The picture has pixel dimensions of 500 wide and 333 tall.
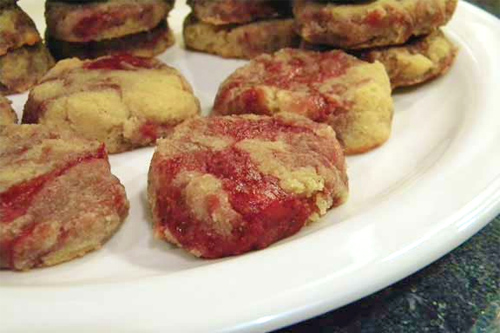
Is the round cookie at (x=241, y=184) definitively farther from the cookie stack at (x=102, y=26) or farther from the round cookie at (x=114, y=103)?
the cookie stack at (x=102, y=26)

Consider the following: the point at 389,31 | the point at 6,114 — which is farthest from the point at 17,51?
the point at 389,31

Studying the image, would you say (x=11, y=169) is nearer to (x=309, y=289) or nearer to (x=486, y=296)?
(x=309, y=289)

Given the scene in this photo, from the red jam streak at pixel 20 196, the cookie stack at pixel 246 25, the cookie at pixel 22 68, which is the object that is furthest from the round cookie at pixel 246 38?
the red jam streak at pixel 20 196

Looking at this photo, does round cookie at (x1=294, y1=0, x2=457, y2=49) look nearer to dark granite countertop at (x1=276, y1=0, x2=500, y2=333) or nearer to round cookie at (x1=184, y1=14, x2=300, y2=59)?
round cookie at (x1=184, y1=14, x2=300, y2=59)

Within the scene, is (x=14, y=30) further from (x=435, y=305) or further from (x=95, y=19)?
(x=435, y=305)

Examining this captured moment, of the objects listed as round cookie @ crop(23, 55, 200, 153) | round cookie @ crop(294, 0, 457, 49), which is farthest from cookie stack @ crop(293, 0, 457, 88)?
round cookie @ crop(23, 55, 200, 153)

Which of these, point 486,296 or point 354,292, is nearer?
point 354,292

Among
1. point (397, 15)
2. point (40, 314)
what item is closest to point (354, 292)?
point (40, 314)
